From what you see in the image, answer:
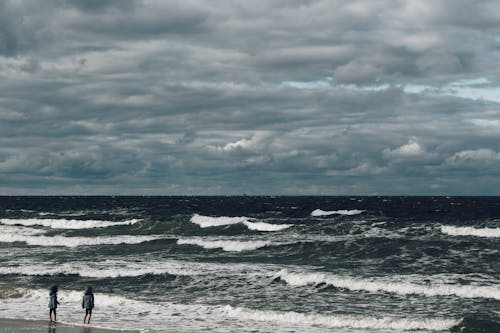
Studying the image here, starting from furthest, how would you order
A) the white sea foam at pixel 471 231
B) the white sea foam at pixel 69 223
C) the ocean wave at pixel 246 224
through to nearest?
1. the white sea foam at pixel 69 223
2. the ocean wave at pixel 246 224
3. the white sea foam at pixel 471 231

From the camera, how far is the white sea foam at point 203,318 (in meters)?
21.6

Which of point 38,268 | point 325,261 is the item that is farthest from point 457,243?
point 38,268

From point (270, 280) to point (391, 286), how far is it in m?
5.92

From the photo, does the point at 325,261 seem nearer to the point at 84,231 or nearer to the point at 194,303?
the point at 194,303

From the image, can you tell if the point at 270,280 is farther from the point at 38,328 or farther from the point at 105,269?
the point at 38,328

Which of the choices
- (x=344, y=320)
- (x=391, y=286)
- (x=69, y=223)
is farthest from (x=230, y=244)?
(x=69, y=223)

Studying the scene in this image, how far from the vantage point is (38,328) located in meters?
21.0

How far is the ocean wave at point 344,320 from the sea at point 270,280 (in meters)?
0.04

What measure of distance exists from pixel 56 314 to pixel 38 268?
12298 millimetres

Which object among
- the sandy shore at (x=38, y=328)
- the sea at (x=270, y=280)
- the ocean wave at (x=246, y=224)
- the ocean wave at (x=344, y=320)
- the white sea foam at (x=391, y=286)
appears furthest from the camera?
the ocean wave at (x=246, y=224)

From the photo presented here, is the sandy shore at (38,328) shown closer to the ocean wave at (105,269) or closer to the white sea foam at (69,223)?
the ocean wave at (105,269)

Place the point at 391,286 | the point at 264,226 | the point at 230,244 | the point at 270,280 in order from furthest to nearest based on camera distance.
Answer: the point at 264,226, the point at 230,244, the point at 270,280, the point at 391,286

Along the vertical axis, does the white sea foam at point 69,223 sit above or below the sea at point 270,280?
above

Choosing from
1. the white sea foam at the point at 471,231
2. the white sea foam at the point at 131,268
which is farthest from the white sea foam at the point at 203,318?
the white sea foam at the point at 471,231
